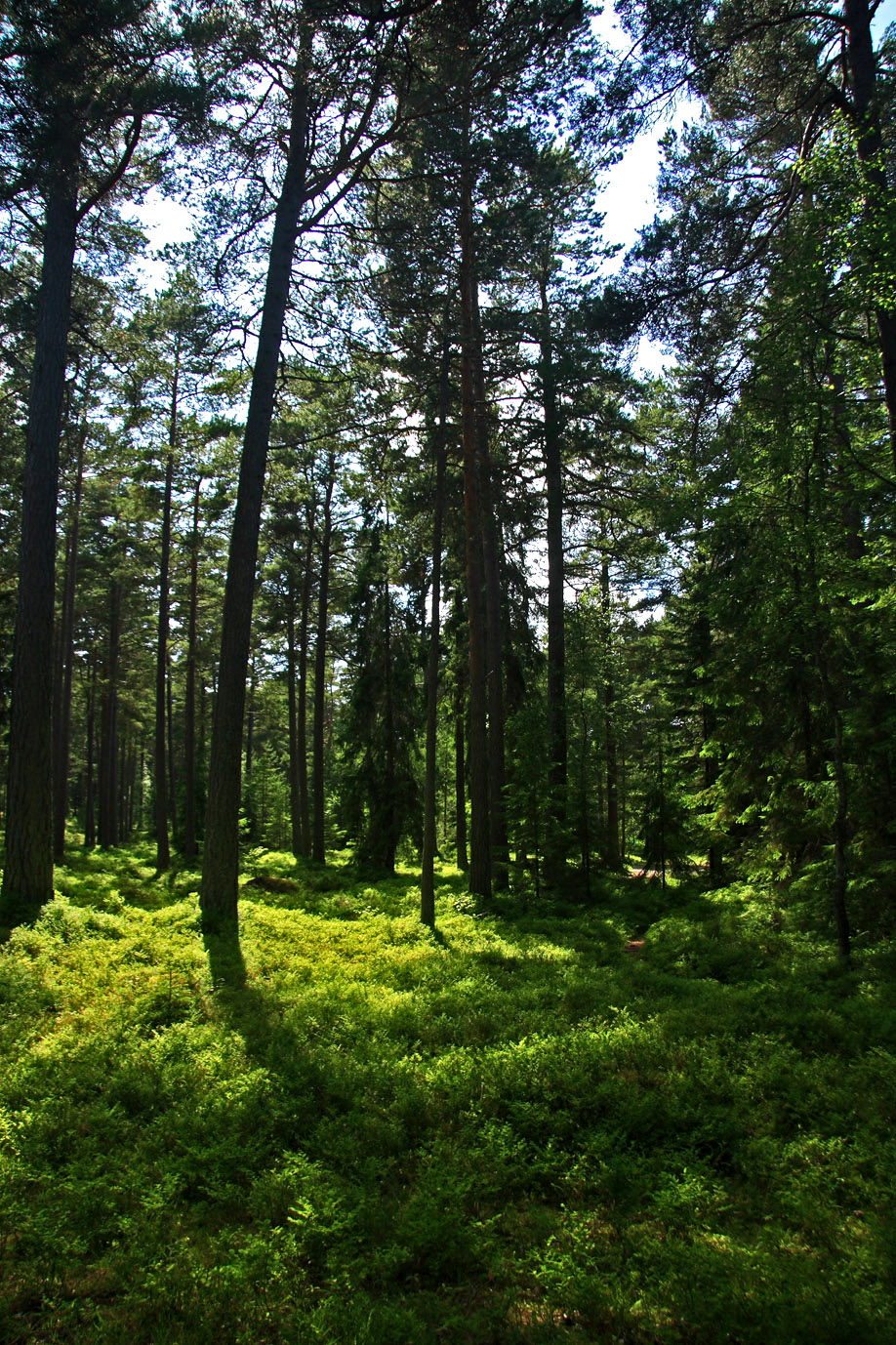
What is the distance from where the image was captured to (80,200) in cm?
1235

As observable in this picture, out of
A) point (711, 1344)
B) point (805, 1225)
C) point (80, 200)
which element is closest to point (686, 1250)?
point (711, 1344)

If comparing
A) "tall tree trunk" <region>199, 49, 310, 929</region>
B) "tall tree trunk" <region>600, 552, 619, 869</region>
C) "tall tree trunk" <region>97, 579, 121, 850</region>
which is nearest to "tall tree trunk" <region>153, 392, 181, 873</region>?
"tall tree trunk" <region>97, 579, 121, 850</region>

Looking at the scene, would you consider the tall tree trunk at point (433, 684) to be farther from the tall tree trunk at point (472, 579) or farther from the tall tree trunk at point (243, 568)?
the tall tree trunk at point (243, 568)

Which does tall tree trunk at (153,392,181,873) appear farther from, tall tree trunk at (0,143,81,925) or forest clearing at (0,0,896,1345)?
tall tree trunk at (0,143,81,925)

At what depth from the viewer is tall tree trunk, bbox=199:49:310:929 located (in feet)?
34.4

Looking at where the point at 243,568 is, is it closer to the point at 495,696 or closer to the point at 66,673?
the point at 495,696

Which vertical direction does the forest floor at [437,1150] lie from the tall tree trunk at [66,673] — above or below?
below

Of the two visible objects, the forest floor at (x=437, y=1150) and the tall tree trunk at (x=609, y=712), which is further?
the tall tree trunk at (x=609, y=712)

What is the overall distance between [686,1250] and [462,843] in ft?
65.6

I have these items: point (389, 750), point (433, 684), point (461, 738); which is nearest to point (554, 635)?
point (433, 684)

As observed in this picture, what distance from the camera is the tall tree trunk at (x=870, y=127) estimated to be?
24.4ft

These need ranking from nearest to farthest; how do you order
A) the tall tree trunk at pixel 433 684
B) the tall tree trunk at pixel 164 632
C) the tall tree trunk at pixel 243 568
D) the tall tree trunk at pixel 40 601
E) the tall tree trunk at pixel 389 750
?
the tall tree trunk at pixel 40 601
the tall tree trunk at pixel 243 568
the tall tree trunk at pixel 433 684
the tall tree trunk at pixel 164 632
the tall tree trunk at pixel 389 750

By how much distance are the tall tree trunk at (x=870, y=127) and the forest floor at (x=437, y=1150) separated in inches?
270

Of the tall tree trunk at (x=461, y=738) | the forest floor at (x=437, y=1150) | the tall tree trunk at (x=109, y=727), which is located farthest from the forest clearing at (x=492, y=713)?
the tall tree trunk at (x=109, y=727)
